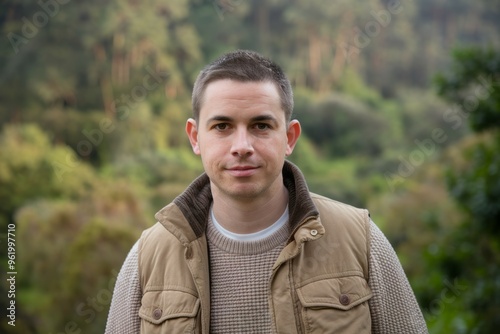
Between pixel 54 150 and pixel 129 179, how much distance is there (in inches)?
108

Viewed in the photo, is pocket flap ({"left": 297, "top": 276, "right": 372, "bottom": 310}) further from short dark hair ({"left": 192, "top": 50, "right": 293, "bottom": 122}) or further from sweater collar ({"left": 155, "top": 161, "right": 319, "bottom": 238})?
short dark hair ({"left": 192, "top": 50, "right": 293, "bottom": 122})

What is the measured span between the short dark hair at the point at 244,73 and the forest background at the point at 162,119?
6185 mm

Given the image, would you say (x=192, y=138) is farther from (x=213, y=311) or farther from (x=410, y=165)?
(x=410, y=165)

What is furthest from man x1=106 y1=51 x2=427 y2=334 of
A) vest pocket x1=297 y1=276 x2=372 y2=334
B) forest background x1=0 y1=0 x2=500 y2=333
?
forest background x1=0 y1=0 x2=500 y2=333

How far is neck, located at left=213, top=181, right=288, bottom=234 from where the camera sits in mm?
2008

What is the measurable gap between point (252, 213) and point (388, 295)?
1.38ft

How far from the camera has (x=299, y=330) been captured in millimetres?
1893

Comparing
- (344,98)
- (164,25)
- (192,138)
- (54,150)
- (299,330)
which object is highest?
(164,25)

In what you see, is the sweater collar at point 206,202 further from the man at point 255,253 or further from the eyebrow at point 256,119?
the eyebrow at point 256,119

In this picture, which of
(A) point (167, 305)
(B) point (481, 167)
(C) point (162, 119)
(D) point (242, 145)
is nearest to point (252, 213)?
(D) point (242, 145)

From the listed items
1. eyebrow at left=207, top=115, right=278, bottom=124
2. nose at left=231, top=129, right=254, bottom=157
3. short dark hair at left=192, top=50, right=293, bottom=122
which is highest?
short dark hair at left=192, top=50, right=293, bottom=122

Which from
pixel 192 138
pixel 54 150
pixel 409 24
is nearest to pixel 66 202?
pixel 54 150

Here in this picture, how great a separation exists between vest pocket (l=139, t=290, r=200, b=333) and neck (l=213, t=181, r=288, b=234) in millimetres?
230

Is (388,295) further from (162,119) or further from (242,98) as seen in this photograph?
(162,119)
